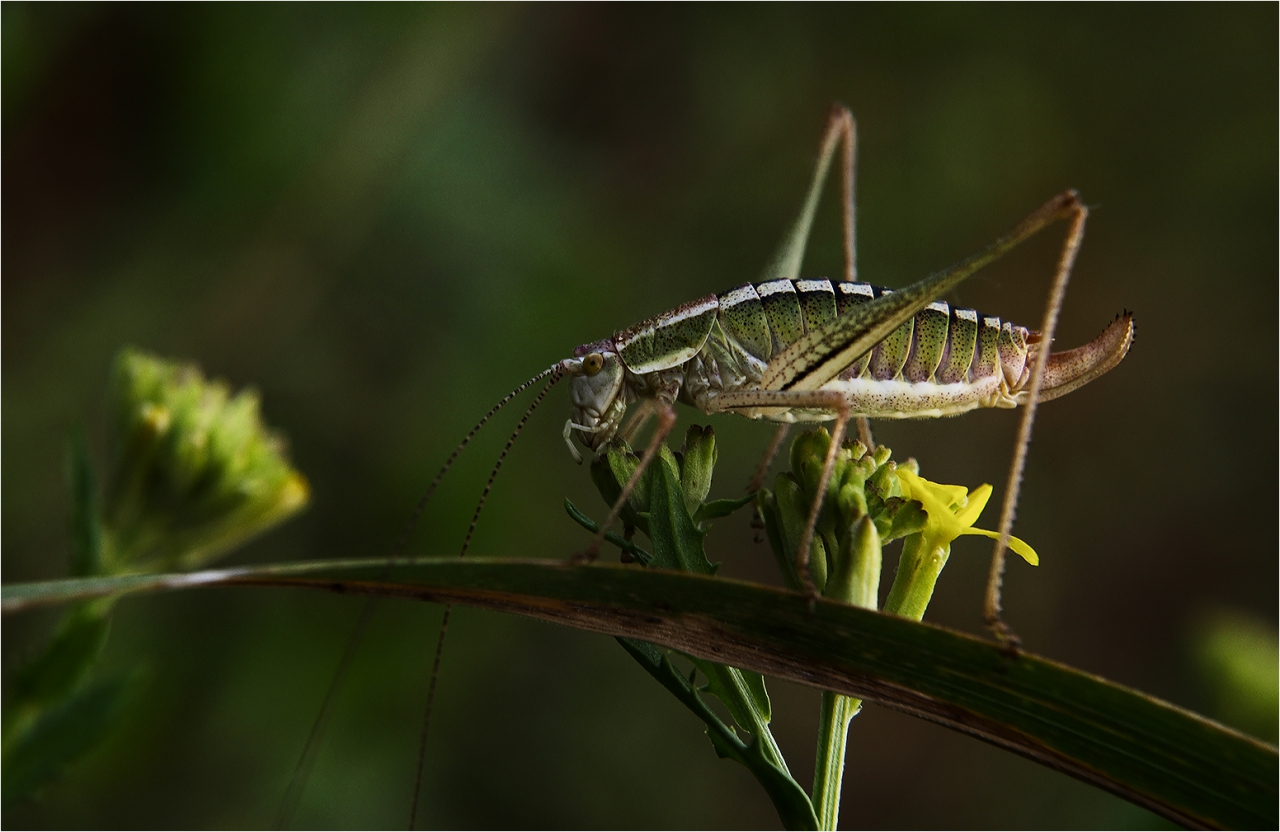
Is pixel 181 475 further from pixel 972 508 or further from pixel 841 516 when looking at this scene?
pixel 972 508

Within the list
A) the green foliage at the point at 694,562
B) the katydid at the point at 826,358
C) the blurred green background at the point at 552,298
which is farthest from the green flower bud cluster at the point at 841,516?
the blurred green background at the point at 552,298

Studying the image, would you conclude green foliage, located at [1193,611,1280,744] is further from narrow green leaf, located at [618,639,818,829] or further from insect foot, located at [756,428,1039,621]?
narrow green leaf, located at [618,639,818,829]

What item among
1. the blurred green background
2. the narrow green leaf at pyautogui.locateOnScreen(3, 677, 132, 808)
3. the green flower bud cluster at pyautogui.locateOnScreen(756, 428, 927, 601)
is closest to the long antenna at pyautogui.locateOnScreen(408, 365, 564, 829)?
the green flower bud cluster at pyautogui.locateOnScreen(756, 428, 927, 601)

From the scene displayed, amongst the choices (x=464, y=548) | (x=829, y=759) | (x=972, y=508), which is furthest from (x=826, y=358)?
(x=829, y=759)

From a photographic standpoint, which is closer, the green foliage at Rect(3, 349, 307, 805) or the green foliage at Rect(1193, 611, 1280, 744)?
the green foliage at Rect(3, 349, 307, 805)

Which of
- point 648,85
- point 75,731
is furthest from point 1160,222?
point 75,731

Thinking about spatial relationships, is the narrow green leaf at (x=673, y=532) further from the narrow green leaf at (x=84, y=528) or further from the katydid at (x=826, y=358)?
the narrow green leaf at (x=84, y=528)
